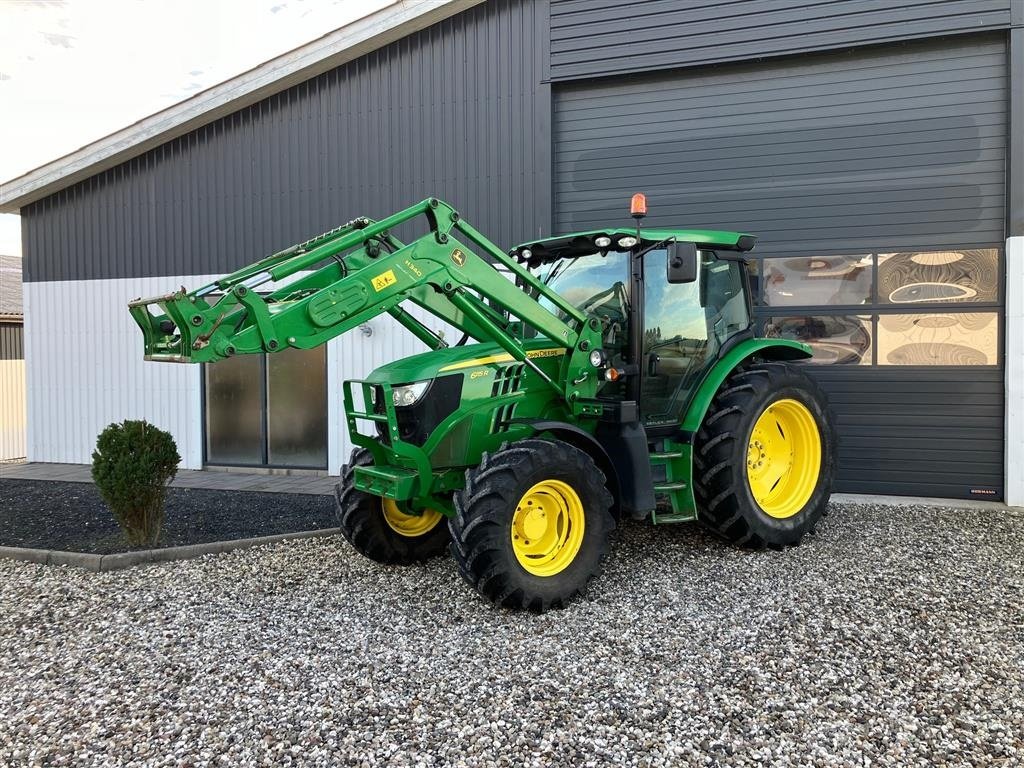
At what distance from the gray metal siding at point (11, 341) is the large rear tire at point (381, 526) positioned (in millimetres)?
11468

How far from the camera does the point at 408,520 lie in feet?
17.6

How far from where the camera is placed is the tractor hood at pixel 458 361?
4.61 m

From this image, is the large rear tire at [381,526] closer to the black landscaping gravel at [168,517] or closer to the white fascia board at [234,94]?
the black landscaping gravel at [168,517]

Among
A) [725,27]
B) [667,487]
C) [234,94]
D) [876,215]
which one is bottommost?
[667,487]

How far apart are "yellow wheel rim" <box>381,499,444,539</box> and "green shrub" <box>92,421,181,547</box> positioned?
6.28 ft

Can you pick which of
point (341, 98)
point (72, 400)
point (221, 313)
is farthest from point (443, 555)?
point (72, 400)

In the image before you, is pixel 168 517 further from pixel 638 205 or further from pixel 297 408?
pixel 638 205

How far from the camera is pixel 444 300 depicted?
4781 mm

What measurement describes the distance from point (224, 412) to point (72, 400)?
2.62 m

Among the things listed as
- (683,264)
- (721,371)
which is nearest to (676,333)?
(721,371)

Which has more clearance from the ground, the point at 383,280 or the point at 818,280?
the point at 818,280

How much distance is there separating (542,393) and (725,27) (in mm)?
5312

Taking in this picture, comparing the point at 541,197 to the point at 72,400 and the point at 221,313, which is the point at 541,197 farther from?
the point at 72,400

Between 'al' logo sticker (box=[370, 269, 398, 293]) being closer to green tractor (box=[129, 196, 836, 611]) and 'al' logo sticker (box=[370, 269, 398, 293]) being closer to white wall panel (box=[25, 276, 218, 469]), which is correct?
green tractor (box=[129, 196, 836, 611])
